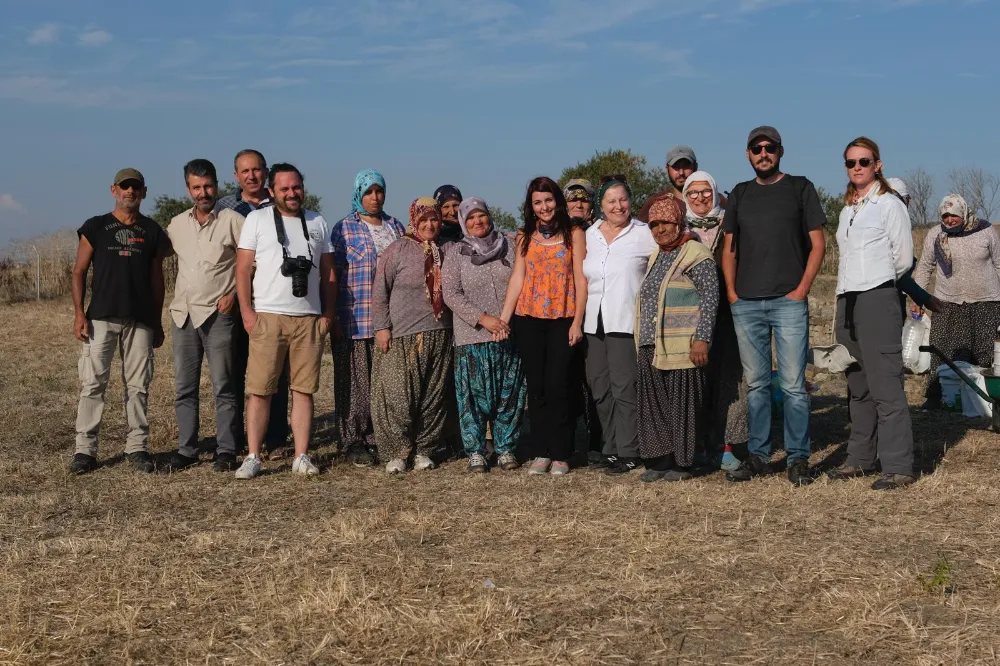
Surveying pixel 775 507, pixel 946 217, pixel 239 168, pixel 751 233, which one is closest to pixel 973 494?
pixel 775 507

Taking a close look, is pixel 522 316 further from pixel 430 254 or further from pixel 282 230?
pixel 282 230

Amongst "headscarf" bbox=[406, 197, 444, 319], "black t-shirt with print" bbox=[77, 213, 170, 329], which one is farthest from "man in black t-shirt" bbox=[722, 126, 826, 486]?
"black t-shirt with print" bbox=[77, 213, 170, 329]

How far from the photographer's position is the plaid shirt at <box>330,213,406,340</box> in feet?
23.5

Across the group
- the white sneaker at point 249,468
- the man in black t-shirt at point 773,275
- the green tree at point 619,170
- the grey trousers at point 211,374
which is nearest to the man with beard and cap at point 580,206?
the man in black t-shirt at point 773,275

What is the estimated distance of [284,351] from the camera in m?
6.77

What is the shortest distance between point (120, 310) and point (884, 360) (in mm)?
4788

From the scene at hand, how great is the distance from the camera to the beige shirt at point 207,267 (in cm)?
690

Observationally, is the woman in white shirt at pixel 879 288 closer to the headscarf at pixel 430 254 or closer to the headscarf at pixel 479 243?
the headscarf at pixel 479 243

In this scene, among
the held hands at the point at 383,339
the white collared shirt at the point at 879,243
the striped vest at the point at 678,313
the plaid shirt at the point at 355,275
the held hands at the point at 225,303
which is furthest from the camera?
the plaid shirt at the point at 355,275

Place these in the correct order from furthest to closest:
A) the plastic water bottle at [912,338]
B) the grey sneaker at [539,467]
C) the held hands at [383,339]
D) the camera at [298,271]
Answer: the plastic water bottle at [912,338]
the held hands at [383,339]
the grey sneaker at [539,467]
the camera at [298,271]

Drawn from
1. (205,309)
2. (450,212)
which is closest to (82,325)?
(205,309)

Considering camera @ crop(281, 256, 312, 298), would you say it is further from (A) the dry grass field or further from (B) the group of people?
(A) the dry grass field

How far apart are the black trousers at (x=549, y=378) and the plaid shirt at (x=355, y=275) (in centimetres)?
106

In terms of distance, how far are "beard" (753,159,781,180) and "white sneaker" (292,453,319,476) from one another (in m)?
3.34
